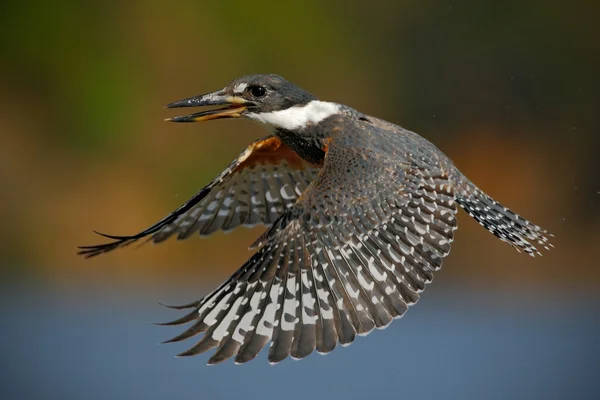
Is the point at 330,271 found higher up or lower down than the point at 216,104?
lower down

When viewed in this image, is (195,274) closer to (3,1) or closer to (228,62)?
(228,62)

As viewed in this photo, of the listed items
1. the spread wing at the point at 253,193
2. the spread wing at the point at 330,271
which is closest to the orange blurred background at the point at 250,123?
the spread wing at the point at 253,193

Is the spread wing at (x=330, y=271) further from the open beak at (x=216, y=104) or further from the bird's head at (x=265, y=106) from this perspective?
the open beak at (x=216, y=104)

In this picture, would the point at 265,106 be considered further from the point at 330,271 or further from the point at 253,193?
the point at 330,271

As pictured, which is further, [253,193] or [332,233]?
[253,193]

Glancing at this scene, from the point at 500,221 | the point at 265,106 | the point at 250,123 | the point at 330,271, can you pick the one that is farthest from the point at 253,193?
the point at 250,123

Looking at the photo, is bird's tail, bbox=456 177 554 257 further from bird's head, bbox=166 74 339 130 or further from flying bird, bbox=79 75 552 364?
bird's head, bbox=166 74 339 130

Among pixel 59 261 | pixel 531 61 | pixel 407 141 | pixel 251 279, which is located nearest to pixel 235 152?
pixel 59 261

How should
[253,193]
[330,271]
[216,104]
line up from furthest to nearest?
[253,193] → [216,104] → [330,271]
